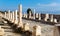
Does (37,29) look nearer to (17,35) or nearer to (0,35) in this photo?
(0,35)

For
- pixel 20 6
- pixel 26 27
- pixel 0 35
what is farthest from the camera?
pixel 20 6

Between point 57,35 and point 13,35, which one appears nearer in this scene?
point 57,35

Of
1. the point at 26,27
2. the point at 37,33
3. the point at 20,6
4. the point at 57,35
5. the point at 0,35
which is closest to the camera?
the point at 57,35

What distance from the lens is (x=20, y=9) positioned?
1409 centimetres

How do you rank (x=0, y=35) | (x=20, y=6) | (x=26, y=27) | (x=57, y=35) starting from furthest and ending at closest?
1. (x=20, y=6)
2. (x=26, y=27)
3. (x=0, y=35)
4. (x=57, y=35)

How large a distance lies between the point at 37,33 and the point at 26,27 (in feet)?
18.4

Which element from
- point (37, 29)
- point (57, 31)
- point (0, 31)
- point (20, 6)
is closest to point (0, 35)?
point (0, 31)

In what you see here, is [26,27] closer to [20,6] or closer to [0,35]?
[20,6]

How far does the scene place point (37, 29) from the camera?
4.45 meters

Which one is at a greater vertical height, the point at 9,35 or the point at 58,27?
the point at 58,27

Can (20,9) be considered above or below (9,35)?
above

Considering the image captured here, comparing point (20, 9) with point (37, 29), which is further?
point (20, 9)

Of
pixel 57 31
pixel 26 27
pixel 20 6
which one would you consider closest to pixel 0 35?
pixel 57 31

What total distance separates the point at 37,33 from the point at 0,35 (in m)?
0.99
